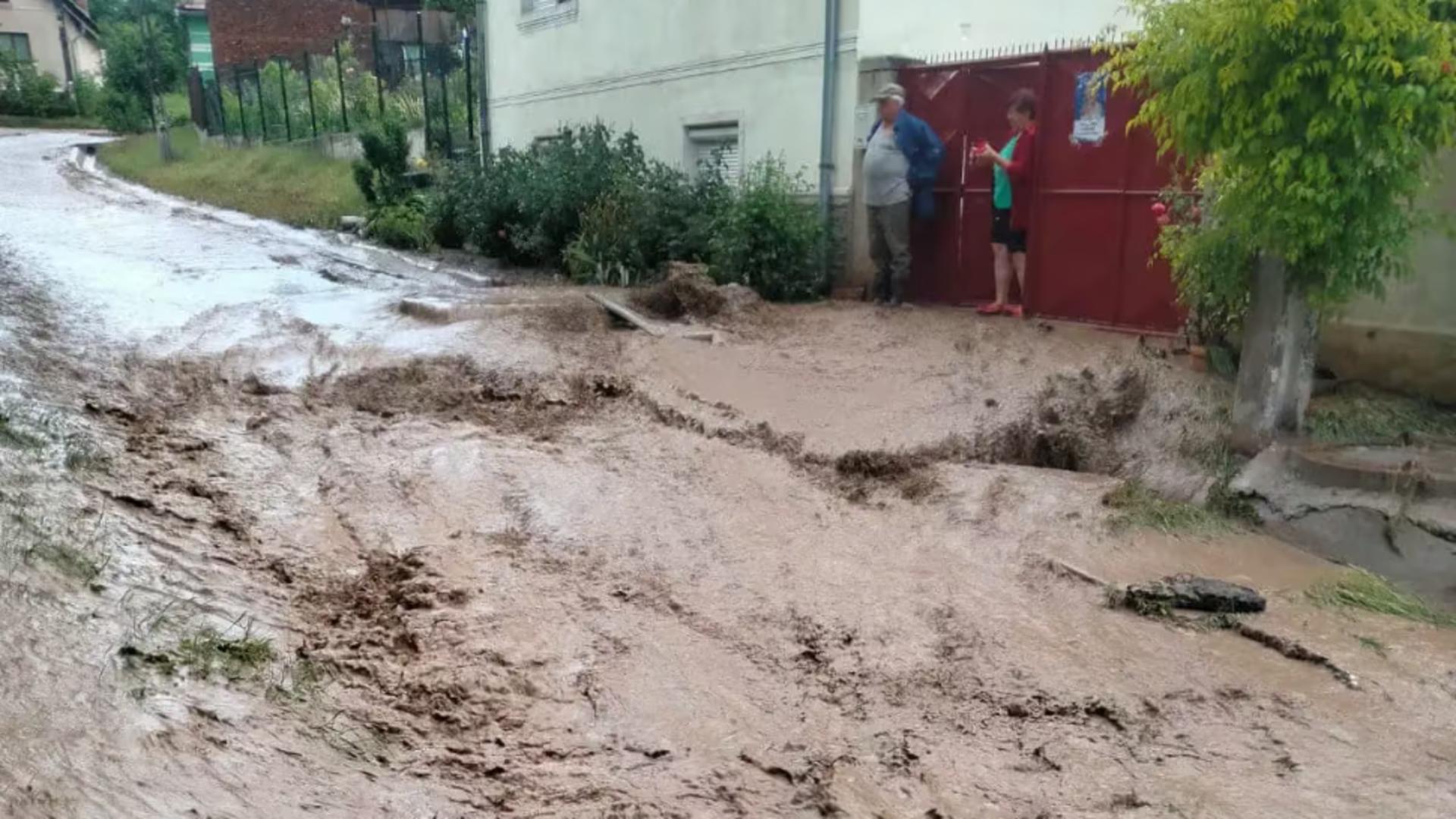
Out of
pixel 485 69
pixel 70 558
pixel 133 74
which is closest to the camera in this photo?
pixel 70 558

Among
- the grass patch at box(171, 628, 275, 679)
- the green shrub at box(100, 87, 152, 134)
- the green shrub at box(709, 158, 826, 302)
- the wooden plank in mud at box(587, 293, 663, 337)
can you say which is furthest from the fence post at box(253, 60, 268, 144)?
the grass patch at box(171, 628, 275, 679)

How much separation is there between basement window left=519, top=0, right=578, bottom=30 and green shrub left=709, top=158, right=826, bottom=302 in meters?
6.13

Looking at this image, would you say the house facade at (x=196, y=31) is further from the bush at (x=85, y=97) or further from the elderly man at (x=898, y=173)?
the elderly man at (x=898, y=173)

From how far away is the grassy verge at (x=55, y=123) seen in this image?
3925 centimetres

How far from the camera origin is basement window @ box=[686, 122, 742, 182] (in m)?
11.8

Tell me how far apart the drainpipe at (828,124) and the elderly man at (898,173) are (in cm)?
67

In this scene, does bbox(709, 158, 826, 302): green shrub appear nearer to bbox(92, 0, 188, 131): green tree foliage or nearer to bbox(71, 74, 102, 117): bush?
bbox(92, 0, 188, 131): green tree foliage

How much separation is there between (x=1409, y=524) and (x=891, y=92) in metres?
5.82

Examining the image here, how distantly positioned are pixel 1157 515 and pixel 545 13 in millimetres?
12856

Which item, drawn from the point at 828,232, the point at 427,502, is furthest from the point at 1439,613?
the point at 828,232

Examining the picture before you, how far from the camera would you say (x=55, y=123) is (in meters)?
40.9

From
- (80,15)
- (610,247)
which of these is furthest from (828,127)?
(80,15)

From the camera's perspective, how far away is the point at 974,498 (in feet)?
18.0

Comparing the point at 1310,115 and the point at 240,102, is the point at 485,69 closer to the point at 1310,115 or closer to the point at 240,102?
the point at 1310,115
